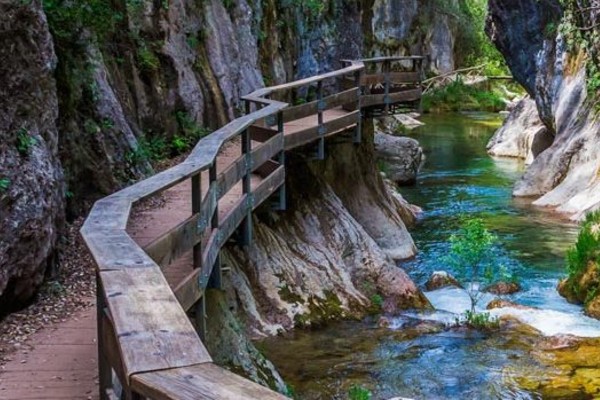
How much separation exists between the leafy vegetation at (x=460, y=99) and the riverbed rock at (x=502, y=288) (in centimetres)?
3846

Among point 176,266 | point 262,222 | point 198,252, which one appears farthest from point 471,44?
point 198,252

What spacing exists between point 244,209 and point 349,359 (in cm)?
347

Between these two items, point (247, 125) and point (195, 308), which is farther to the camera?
point (247, 125)

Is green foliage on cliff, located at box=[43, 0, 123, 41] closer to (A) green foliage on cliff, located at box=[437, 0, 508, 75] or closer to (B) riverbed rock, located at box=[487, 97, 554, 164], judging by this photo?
(B) riverbed rock, located at box=[487, 97, 554, 164]

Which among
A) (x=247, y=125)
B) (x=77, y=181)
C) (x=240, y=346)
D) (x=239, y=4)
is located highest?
(x=239, y=4)

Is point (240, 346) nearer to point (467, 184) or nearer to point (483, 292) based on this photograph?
point (483, 292)

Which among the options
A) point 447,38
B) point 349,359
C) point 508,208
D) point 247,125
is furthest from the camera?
point 447,38

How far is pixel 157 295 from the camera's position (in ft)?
11.0

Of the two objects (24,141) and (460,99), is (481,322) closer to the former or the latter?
(24,141)

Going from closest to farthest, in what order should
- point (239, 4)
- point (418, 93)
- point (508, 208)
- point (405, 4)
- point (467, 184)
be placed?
point (239, 4) < point (418, 93) < point (508, 208) < point (467, 184) < point (405, 4)

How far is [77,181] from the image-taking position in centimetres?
983

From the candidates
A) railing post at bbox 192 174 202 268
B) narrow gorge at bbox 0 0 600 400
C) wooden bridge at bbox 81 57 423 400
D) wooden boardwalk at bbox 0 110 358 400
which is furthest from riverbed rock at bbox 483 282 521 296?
railing post at bbox 192 174 202 268

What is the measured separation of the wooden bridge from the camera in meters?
2.63

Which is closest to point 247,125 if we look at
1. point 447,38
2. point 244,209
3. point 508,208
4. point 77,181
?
point 244,209
